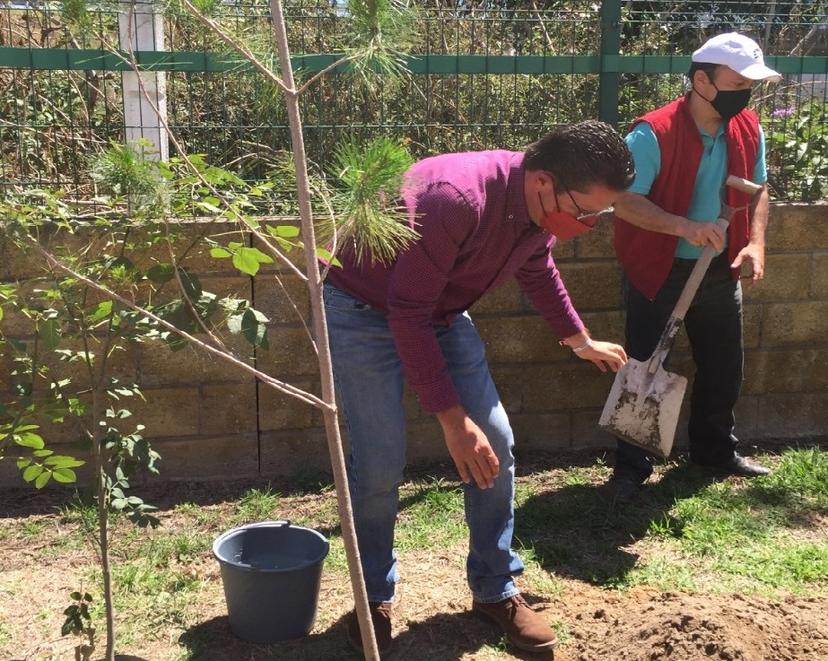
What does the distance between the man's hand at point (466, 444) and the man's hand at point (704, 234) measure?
1.73m

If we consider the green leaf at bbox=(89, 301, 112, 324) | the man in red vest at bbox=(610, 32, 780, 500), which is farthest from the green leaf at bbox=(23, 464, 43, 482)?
the man in red vest at bbox=(610, 32, 780, 500)

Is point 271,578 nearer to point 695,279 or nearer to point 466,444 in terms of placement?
point 466,444

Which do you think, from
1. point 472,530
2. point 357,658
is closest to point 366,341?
point 472,530

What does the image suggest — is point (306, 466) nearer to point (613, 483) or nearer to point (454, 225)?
point (613, 483)

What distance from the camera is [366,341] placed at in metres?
3.12

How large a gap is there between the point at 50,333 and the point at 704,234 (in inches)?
101

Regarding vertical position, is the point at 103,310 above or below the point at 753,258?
above

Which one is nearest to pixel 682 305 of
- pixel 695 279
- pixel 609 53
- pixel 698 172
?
pixel 695 279

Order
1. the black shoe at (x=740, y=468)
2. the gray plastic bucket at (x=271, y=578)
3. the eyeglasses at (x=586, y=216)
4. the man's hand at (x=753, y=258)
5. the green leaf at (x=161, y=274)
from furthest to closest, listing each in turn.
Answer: the black shoe at (x=740, y=468)
the man's hand at (x=753, y=258)
the gray plastic bucket at (x=271, y=578)
the eyeglasses at (x=586, y=216)
the green leaf at (x=161, y=274)

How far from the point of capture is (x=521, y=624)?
3303 mm

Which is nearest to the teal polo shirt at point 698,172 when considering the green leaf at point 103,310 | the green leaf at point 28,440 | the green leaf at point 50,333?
the green leaf at point 103,310

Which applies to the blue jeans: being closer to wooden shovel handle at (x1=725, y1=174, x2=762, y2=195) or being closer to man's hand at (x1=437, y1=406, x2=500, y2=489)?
man's hand at (x1=437, y1=406, x2=500, y2=489)

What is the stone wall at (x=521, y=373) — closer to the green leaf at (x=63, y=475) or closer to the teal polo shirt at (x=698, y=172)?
the teal polo shirt at (x=698, y=172)

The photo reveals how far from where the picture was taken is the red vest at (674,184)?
170 inches
